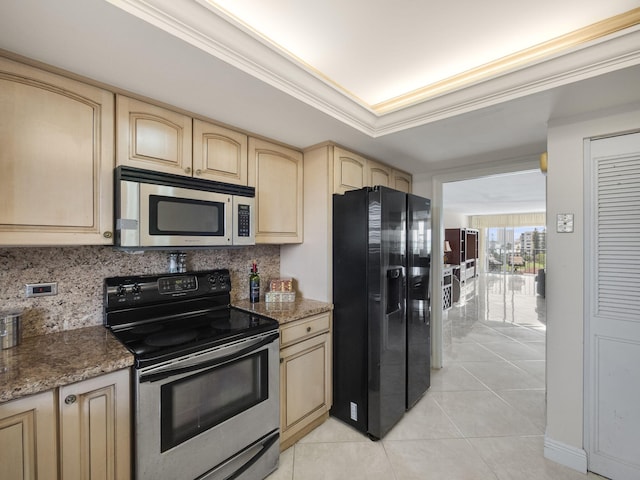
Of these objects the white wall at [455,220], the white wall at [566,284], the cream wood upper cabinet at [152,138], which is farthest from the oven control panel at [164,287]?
the white wall at [455,220]

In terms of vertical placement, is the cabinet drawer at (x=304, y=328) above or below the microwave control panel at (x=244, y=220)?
below

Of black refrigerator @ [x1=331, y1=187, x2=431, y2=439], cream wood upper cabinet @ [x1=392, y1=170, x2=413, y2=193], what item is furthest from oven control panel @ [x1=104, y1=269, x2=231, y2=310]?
cream wood upper cabinet @ [x1=392, y1=170, x2=413, y2=193]

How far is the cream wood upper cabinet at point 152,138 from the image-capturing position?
4.80ft

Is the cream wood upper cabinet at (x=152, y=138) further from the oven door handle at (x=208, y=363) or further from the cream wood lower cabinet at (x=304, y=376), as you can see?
the cream wood lower cabinet at (x=304, y=376)

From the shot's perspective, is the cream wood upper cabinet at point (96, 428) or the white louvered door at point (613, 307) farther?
the white louvered door at point (613, 307)

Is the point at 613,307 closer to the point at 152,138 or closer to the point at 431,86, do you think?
the point at 431,86

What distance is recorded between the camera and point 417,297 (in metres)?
2.36

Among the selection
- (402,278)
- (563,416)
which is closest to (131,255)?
(402,278)

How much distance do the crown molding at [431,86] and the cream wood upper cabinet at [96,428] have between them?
1.40 metres

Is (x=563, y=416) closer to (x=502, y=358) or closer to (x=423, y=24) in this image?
(x=502, y=358)

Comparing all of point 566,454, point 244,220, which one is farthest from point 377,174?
point 566,454

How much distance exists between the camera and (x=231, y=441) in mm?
1476

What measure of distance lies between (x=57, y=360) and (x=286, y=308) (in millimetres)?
1217

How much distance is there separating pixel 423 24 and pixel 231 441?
7.61 ft
